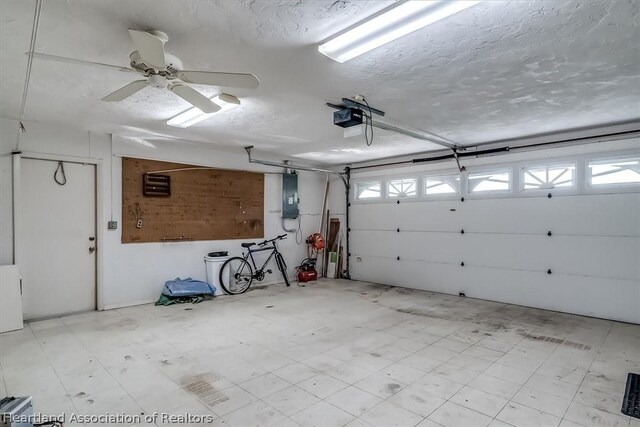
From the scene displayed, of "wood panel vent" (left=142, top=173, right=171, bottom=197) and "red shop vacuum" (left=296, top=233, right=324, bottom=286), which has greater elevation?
"wood panel vent" (left=142, top=173, right=171, bottom=197)

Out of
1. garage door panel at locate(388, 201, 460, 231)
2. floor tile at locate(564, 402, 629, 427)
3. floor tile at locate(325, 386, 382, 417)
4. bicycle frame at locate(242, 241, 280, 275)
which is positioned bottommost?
floor tile at locate(564, 402, 629, 427)

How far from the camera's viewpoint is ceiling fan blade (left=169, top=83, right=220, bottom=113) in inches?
102

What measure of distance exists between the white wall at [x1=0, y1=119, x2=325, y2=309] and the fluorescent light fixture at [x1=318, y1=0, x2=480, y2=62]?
403 centimetres

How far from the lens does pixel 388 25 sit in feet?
6.77

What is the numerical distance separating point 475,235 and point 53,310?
20.9 feet

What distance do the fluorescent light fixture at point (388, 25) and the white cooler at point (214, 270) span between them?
4310 millimetres

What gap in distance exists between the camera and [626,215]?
436 centimetres

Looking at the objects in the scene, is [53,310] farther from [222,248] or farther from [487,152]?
[487,152]

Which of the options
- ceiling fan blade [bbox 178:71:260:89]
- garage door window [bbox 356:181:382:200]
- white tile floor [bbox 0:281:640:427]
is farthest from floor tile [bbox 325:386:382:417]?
garage door window [bbox 356:181:382:200]

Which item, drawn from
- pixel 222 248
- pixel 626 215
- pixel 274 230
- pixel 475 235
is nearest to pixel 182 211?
pixel 222 248

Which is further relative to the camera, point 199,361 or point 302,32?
point 199,361

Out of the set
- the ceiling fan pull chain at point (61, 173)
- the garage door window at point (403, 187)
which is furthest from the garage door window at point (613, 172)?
the ceiling fan pull chain at point (61, 173)

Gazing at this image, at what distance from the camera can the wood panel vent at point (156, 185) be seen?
527 cm

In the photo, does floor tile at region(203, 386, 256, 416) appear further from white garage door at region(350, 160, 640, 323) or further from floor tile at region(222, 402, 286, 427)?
white garage door at region(350, 160, 640, 323)
